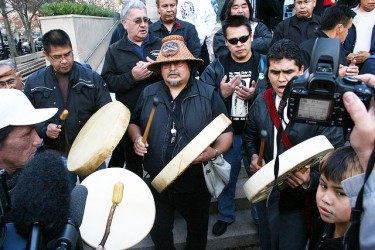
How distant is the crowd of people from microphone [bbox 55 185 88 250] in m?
0.34

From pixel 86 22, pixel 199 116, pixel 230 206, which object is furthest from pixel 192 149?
pixel 86 22

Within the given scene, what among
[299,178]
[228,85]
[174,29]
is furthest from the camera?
[174,29]

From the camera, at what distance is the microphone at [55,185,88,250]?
0.97m

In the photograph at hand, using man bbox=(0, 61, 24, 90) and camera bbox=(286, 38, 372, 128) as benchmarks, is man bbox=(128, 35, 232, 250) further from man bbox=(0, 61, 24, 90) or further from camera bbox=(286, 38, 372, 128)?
man bbox=(0, 61, 24, 90)

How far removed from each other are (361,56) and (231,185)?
2226 mm

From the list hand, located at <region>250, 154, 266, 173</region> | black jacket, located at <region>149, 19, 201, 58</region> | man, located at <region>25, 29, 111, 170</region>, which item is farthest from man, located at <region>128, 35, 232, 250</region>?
black jacket, located at <region>149, 19, 201, 58</region>

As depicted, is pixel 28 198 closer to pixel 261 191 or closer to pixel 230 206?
pixel 261 191

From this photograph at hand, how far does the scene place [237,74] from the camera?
318cm

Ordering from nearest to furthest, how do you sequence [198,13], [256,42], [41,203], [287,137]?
[41,203]
[287,137]
[256,42]
[198,13]

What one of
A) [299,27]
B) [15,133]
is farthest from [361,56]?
[15,133]

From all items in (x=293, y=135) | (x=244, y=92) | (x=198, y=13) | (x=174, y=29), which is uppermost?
(x=198, y=13)

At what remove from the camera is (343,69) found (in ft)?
9.20

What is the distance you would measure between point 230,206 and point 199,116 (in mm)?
1301

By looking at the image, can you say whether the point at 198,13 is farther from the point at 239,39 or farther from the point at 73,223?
the point at 73,223
